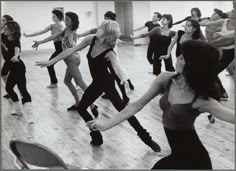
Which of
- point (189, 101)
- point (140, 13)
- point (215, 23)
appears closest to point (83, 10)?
point (140, 13)

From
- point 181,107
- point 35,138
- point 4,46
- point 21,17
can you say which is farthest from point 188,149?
point 21,17

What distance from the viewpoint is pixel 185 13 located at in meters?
16.4

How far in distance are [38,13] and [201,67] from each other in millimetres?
13291

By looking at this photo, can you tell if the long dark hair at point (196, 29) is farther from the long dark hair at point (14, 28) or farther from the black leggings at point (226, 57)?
the long dark hair at point (14, 28)

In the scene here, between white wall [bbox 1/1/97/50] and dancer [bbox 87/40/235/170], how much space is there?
1251 centimetres

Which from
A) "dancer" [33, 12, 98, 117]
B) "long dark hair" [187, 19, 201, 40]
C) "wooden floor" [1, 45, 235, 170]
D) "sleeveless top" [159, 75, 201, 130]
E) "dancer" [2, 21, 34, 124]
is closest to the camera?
"sleeveless top" [159, 75, 201, 130]

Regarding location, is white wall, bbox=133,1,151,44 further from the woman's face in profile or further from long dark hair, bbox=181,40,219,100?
long dark hair, bbox=181,40,219,100

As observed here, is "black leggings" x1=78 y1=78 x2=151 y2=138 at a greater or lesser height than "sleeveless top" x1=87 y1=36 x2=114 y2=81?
lesser

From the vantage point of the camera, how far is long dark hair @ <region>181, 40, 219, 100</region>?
5.47 ft

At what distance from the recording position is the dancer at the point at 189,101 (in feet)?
5.50

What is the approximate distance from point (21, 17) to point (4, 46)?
9682 millimetres

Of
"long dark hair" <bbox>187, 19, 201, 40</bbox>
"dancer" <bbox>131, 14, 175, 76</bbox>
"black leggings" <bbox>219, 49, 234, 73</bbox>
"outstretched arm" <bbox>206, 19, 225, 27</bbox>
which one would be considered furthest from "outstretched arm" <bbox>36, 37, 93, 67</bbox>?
"dancer" <bbox>131, 14, 175, 76</bbox>

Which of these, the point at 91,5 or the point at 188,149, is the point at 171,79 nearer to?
the point at 188,149

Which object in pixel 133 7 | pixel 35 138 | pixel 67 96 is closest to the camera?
pixel 35 138
